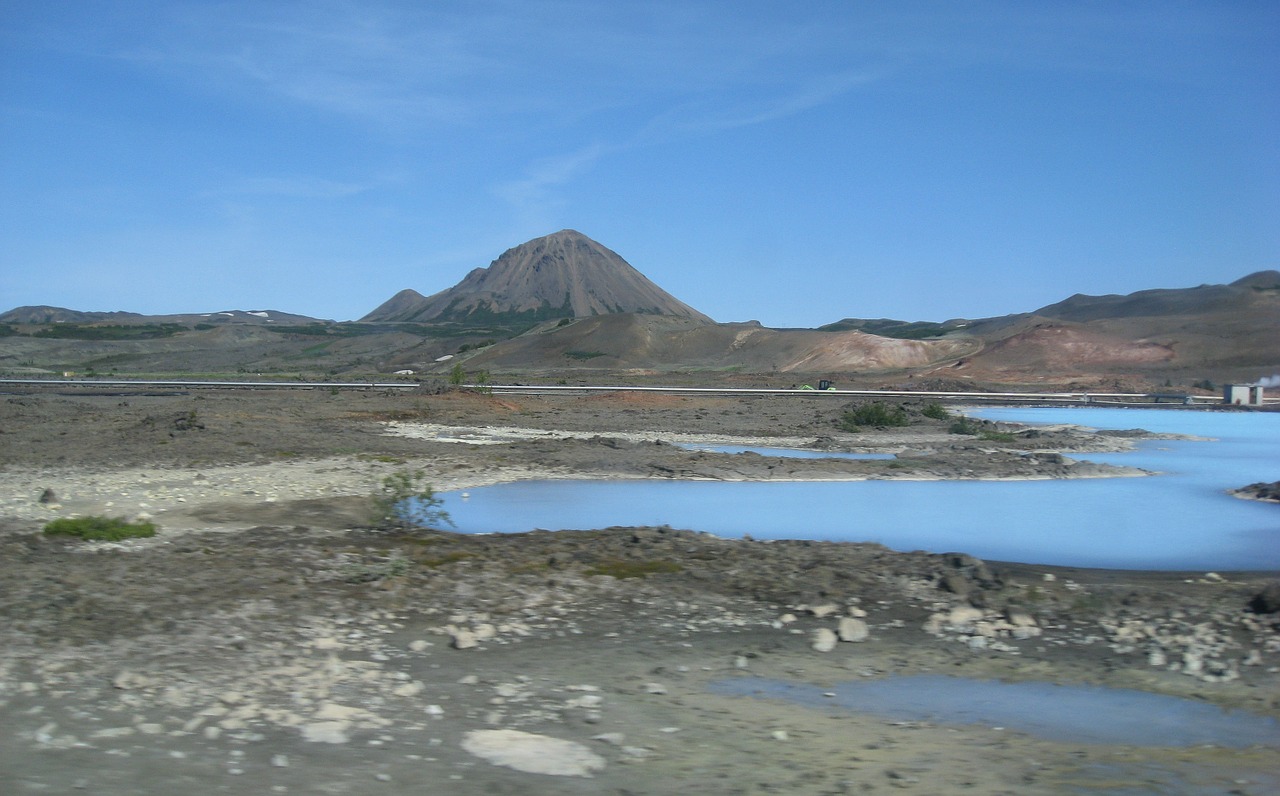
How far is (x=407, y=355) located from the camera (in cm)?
12375

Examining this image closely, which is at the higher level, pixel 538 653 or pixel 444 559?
pixel 444 559

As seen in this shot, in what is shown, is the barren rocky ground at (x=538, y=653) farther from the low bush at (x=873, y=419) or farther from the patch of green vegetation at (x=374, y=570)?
the low bush at (x=873, y=419)

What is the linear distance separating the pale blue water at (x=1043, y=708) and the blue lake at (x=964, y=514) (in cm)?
516

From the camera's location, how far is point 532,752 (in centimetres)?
556

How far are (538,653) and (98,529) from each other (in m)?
5.99

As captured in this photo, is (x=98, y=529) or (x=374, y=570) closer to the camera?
(x=374, y=570)

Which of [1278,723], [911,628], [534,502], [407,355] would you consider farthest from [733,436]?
[407,355]

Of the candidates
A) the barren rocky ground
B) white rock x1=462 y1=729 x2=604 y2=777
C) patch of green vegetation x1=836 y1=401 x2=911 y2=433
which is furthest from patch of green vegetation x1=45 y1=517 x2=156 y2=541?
patch of green vegetation x1=836 y1=401 x2=911 y2=433

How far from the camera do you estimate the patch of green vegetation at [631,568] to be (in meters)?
9.91

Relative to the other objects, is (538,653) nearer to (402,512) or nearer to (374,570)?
(374,570)

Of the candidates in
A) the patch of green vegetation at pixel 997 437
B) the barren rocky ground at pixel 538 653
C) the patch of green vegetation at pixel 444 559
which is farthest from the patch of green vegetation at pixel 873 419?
the patch of green vegetation at pixel 444 559

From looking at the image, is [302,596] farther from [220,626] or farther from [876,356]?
[876,356]

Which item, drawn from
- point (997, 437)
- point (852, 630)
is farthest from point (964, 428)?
point (852, 630)

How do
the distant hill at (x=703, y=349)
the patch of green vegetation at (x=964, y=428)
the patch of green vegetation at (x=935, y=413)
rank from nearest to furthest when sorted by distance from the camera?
1. the patch of green vegetation at (x=964, y=428)
2. the patch of green vegetation at (x=935, y=413)
3. the distant hill at (x=703, y=349)
